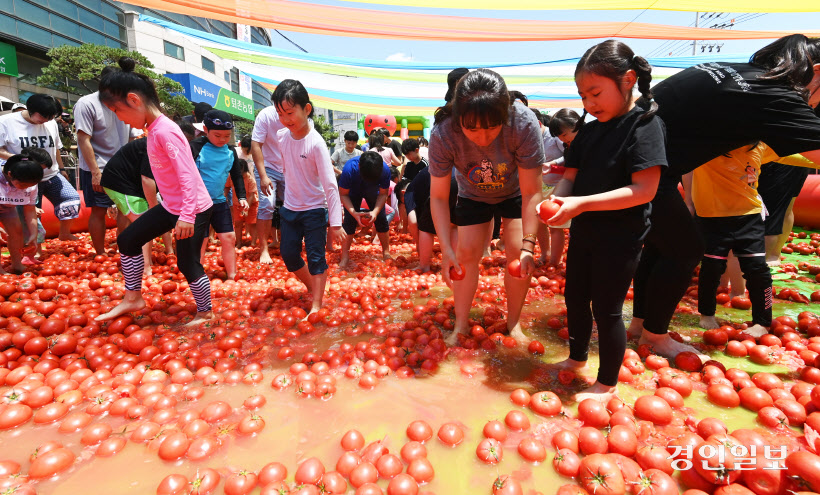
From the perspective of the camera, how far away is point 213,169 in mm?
4320

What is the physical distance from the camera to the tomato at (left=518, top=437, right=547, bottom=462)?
67.1 inches

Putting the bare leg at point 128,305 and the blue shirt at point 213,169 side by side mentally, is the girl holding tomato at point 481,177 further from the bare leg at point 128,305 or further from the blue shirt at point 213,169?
the blue shirt at point 213,169

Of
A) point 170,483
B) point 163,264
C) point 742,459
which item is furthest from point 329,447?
point 163,264

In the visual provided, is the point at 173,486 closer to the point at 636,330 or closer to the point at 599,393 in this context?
the point at 599,393

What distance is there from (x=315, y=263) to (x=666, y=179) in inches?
105

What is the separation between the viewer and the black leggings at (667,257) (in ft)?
7.40

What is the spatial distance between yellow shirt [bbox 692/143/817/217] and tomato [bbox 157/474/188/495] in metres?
3.42

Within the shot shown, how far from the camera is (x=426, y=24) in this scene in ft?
21.5

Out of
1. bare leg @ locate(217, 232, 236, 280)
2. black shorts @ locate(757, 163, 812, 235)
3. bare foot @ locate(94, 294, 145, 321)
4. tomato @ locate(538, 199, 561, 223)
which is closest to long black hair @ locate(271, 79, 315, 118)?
bare leg @ locate(217, 232, 236, 280)

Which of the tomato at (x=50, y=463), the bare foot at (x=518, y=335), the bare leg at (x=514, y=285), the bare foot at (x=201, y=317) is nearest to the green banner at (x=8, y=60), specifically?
the bare foot at (x=201, y=317)

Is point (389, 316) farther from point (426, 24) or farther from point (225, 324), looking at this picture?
point (426, 24)

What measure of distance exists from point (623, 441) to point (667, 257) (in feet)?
4.24

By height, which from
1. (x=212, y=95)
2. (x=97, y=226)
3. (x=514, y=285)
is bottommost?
(x=514, y=285)

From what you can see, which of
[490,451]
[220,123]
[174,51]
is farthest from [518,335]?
[174,51]
